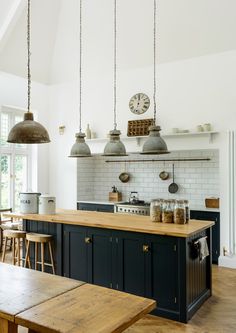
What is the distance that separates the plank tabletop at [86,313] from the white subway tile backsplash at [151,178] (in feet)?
15.5

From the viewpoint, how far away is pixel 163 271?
3812 mm

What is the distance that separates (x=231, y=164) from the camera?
5.86 meters

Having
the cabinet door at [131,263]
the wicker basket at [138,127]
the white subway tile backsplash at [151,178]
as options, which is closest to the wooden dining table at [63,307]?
the cabinet door at [131,263]

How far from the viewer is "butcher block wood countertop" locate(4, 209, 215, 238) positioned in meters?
3.71

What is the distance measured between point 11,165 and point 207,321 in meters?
5.38

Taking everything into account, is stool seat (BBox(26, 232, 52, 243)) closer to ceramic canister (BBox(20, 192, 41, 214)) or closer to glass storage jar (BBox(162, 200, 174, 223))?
ceramic canister (BBox(20, 192, 41, 214))

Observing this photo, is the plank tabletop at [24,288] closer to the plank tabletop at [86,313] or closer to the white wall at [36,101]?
the plank tabletop at [86,313]

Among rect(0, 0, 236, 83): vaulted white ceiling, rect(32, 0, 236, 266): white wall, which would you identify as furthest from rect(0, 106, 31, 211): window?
rect(0, 0, 236, 83): vaulted white ceiling

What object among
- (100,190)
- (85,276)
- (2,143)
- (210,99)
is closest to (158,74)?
(210,99)

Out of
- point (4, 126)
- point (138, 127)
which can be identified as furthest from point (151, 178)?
point (4, 126)

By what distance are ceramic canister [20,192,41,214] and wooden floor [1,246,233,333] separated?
1.89 metres

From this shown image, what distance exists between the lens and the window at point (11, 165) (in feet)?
24.1

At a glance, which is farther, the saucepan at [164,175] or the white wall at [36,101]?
the white wall at [36,101]

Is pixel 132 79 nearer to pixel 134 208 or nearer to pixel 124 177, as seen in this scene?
pixel 124 177
